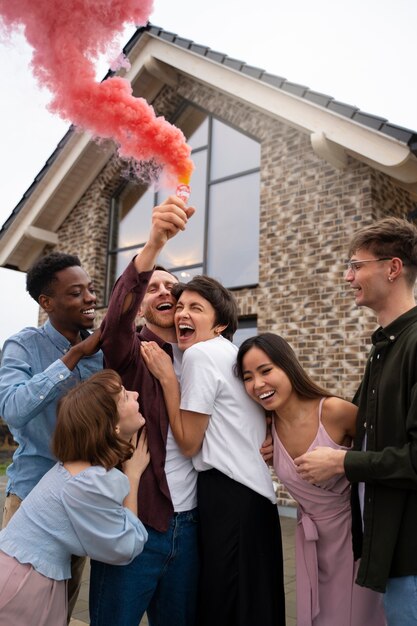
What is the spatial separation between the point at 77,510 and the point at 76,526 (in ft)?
0.20

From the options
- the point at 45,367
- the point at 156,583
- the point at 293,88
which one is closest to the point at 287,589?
the point at 156,583

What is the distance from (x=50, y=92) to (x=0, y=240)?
26.7 feet

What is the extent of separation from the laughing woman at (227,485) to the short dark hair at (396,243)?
0.77 meters

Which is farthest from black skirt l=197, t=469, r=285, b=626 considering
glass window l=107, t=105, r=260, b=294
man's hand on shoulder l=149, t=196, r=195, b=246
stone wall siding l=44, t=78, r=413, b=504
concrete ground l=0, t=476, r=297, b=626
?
glass window l=107, t=105, r=260, b=294

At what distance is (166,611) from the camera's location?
2.03 meters

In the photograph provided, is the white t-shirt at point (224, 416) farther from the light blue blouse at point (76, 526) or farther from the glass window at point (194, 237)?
the glass window at point (194, 237)

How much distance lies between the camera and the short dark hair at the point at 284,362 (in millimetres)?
2215

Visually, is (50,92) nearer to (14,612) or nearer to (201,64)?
(14,612)

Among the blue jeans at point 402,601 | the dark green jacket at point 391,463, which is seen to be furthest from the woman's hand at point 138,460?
the blue jeans at point 402,601

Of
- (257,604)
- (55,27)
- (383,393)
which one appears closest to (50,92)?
(55,27)

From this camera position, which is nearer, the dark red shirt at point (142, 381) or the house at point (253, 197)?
the dark red shirt at point (142, 381)

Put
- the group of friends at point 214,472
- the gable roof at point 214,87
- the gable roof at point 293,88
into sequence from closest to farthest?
the group of friends at point 214,472, the gable roof at point 293,88, the gable roof at point 214,87

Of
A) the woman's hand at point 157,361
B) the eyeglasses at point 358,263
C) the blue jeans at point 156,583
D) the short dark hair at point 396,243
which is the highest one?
the short dark hair at point 396,243

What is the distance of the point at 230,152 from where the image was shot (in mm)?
8656
